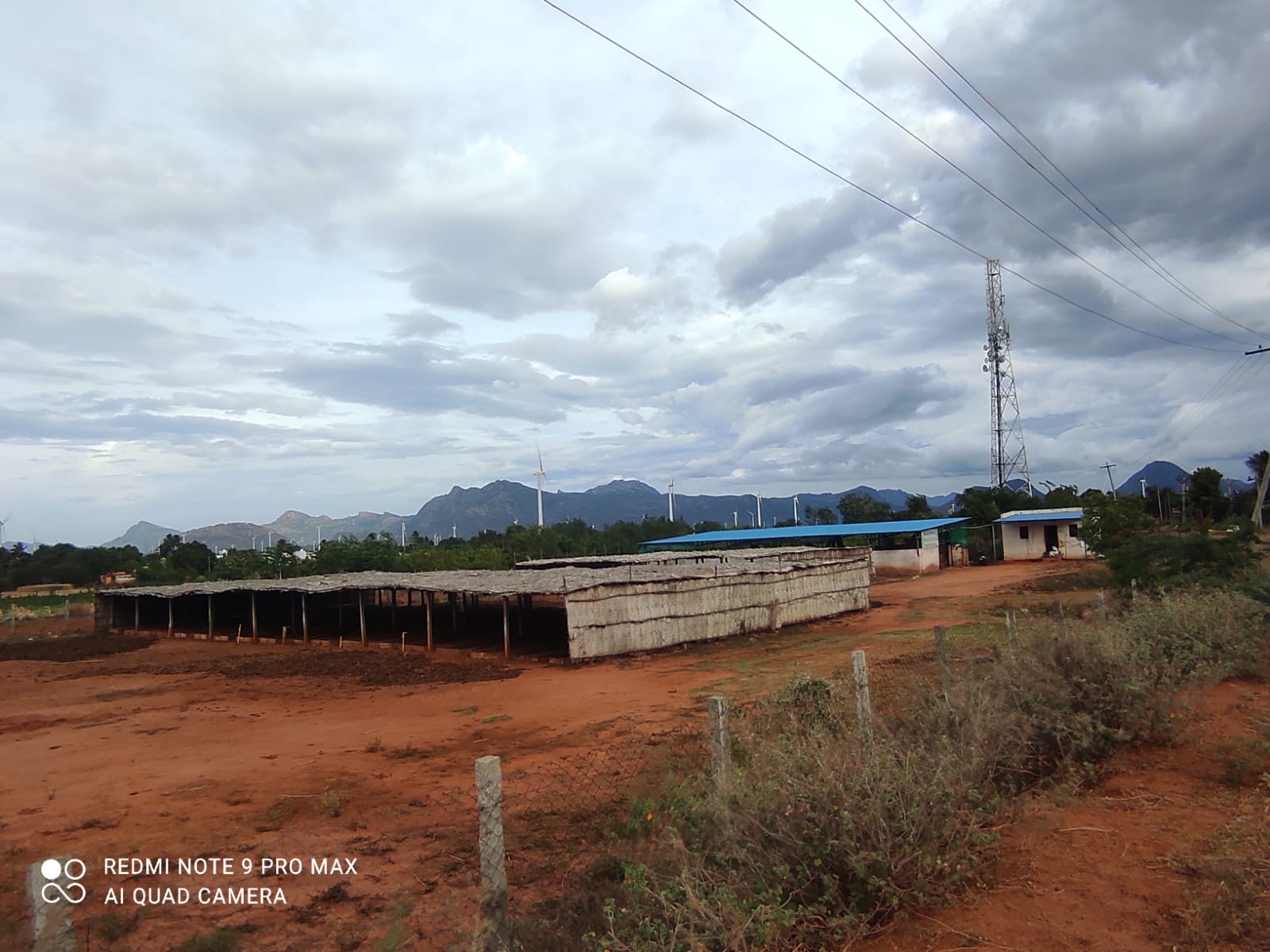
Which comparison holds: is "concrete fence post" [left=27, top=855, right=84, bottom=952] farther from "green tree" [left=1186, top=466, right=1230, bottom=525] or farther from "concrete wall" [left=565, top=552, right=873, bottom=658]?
"green tree" [left=1186, top=466, right=1230, bottom=525]

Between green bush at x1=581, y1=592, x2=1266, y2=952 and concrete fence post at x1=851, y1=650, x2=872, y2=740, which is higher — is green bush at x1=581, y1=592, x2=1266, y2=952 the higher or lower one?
the lower one

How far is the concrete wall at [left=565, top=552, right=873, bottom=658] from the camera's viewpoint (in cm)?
1700

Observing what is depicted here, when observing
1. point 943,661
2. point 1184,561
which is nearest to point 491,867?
point 943,661

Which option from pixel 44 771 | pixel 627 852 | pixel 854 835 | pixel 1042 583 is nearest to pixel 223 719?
pixel 44 771

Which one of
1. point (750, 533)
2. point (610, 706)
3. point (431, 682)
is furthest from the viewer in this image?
point (750, 533)

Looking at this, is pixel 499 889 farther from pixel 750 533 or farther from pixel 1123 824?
pixel 750 533

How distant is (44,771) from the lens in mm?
9914

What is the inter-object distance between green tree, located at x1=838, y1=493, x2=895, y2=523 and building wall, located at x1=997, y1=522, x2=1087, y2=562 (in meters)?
28.1

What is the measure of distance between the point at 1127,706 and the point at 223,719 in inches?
525

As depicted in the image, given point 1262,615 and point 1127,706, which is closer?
point 1127,706

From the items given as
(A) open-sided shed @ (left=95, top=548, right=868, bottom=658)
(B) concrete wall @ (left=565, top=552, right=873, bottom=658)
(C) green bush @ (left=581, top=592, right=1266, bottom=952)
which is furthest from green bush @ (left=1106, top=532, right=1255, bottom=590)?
(C) green bush @ (left=581, top=592, right=1266, bottom=952)

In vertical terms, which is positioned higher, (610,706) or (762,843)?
(762,843)

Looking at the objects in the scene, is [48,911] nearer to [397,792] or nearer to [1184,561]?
[397,792]

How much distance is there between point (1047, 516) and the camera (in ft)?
137
